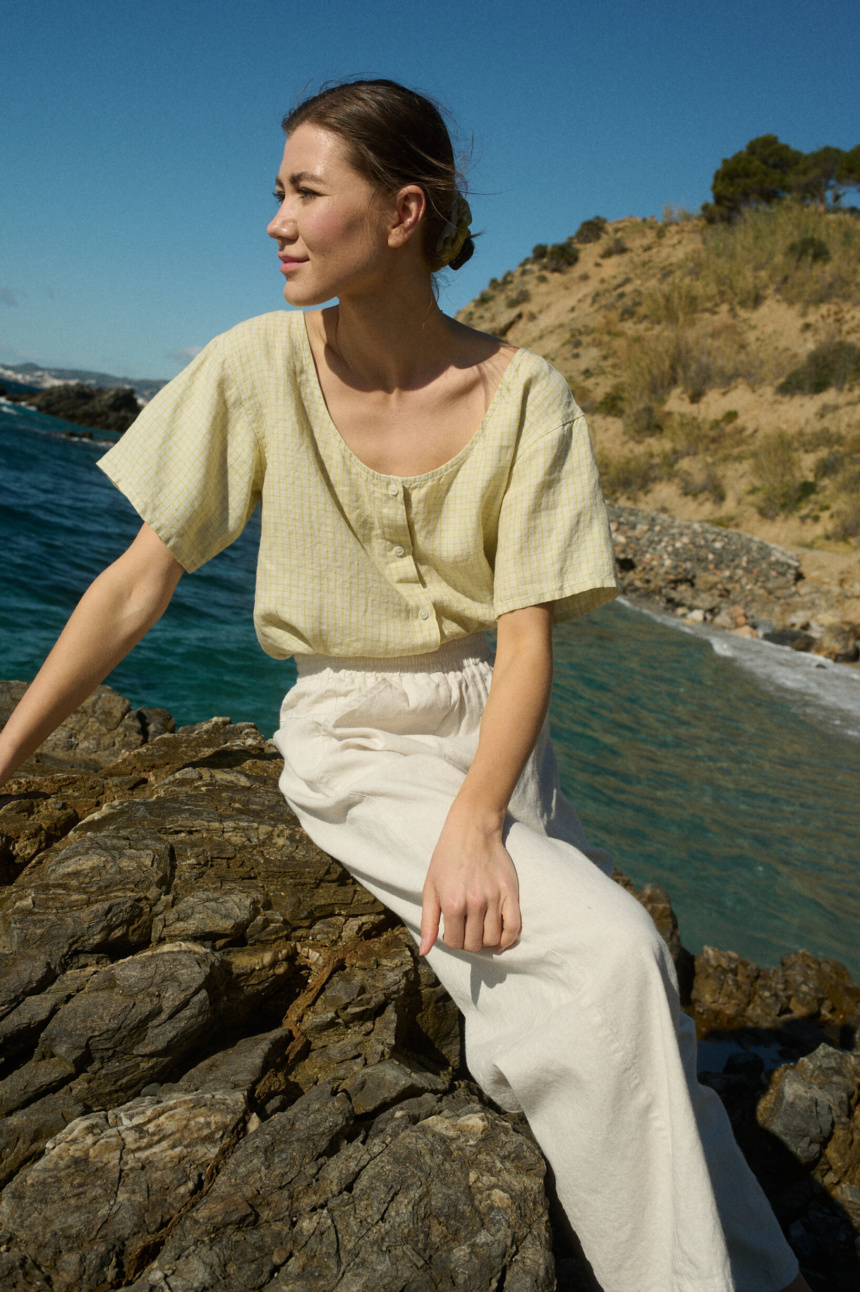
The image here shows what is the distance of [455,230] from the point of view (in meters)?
1.67

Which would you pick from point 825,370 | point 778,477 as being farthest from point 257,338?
point 825,370

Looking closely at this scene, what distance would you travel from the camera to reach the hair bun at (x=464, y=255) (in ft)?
5.77

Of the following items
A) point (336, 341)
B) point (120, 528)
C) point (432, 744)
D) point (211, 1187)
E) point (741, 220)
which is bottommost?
point (120, 528)

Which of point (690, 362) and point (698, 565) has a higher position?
point (690, 362)

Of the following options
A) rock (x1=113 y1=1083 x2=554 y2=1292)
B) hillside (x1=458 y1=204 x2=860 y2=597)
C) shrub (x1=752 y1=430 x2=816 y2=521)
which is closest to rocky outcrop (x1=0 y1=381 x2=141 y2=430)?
hillside (x1=458 y1=204 x2=860 y2=597)

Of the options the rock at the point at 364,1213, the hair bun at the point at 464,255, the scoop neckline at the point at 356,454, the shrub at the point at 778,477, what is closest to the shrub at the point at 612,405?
the shrub at the point at 778,477

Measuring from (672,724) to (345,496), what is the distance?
22.5ft

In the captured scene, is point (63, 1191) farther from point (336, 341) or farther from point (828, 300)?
point (828, 300)

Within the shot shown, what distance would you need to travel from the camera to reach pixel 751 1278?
142cm

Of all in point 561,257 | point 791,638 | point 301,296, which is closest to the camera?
point 301,296

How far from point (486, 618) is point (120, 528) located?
14815 millimetres

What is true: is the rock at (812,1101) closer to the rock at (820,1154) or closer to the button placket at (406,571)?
the rock at (820,1154)

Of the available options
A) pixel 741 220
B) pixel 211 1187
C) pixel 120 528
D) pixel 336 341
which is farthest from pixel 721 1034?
pixel 741 220

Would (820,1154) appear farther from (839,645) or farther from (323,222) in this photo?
(839,645)
